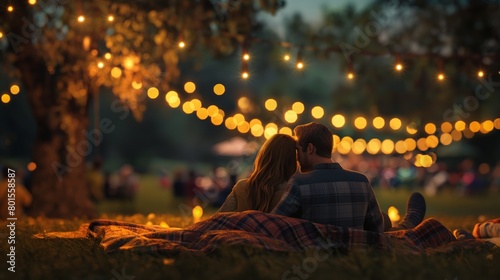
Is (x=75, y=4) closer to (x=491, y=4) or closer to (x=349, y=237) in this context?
(x=349, y=237)

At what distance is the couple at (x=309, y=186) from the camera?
6.37 meters

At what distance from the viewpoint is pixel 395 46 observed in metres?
31.0

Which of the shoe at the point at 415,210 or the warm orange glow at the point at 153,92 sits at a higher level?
the warm orange glow at the point at 153,92

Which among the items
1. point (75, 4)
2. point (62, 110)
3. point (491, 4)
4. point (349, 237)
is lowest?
point (349, 237)

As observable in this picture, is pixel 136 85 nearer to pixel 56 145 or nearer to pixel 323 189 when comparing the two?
pixel 56 145

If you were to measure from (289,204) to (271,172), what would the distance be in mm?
537

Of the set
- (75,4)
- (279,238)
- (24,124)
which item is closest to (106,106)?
(24,124)

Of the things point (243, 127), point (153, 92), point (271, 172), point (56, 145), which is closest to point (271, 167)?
point (271, 172)

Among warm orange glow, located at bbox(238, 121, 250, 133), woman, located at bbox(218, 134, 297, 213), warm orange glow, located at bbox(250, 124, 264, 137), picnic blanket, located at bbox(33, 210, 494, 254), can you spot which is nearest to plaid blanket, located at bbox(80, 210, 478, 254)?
picnic blanket, located at bbox(33, 210, 494, 254)

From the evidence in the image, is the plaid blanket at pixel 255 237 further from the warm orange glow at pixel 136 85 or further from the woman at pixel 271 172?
the warm orange glow at pixel 136 85

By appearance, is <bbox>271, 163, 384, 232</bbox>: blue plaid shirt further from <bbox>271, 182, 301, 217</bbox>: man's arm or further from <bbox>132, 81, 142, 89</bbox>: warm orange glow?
<bbox>132, 81, 142, 89</bbox>: warm orange glow

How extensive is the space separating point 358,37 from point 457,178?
12.6m

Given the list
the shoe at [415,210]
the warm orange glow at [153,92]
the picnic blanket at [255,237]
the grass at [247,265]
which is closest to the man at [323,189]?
the picnic blanket at [255,237]

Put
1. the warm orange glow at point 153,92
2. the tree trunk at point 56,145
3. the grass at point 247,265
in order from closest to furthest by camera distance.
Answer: the grass at point 247,265 < the tree trunk at point 56,145 < the warm orange glow at point 153,92
